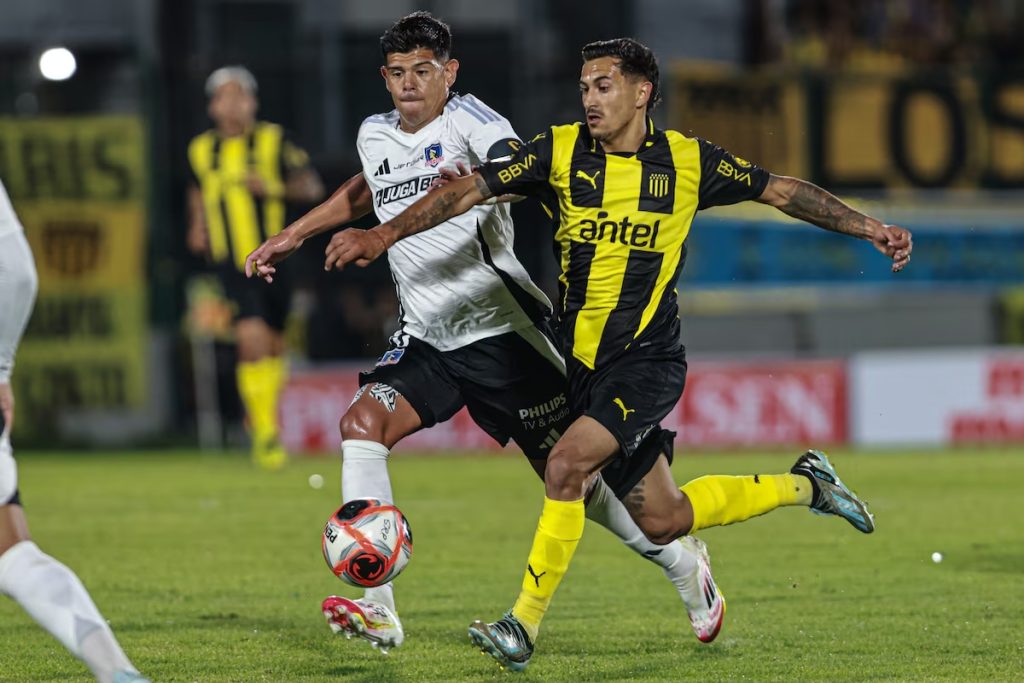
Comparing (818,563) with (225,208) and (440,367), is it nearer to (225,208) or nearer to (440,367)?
(440,367)

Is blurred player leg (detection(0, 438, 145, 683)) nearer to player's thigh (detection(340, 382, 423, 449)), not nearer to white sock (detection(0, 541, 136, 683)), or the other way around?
white sock (detection(0, 541, 136, 683))

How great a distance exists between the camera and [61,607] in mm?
4492

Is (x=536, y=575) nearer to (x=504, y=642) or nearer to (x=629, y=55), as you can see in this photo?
(x=504, y=642)

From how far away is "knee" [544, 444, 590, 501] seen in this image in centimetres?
583

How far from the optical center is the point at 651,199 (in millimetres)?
6129

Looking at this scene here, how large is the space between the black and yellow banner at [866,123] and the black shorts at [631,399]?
1067cm

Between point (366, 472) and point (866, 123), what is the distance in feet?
40.4

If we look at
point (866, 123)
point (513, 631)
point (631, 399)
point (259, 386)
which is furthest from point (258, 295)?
point (513, 631)

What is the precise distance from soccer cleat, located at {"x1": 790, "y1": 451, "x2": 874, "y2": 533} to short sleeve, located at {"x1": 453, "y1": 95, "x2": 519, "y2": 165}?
1.70 metres

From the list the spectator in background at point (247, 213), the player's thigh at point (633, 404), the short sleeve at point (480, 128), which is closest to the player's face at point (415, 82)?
the short sleeve at point (480, 128)

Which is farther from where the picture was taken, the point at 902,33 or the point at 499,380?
the point at 902,33

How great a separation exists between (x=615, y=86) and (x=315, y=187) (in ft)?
22.3

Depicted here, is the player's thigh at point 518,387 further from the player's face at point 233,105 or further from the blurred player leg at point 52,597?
the player's face at point 233,105

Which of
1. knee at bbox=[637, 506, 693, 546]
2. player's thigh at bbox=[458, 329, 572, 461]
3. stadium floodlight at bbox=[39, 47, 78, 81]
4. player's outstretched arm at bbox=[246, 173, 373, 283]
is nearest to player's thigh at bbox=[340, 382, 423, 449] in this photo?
player's thigh at bbox=[458, 329, 572, 461]
